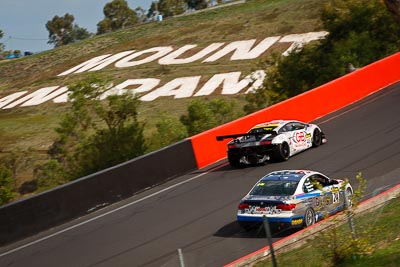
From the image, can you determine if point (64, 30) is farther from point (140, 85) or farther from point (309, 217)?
point (309, 217)

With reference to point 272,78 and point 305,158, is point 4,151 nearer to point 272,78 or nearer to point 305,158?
point 272,78

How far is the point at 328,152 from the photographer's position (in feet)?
69.6

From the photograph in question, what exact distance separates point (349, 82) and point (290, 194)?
54.6 ft

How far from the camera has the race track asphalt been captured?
541 inches

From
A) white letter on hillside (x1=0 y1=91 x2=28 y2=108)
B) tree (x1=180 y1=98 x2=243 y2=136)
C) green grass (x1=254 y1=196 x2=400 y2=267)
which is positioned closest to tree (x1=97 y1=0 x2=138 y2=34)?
white letter on hillside (x1=0 y1=91 x2=28 y2=108)

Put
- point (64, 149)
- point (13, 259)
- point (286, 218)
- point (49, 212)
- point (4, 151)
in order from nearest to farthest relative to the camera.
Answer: point (286, 218)
point (13, 259)
point (49, 212)
point (64, 149)
point (4, 151)

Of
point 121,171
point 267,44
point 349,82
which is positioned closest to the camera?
point 121,171

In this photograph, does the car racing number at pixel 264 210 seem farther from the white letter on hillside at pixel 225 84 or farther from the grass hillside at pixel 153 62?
the white letter on hillside at pixel 225 84

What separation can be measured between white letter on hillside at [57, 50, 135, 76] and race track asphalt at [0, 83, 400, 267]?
39.9 metres

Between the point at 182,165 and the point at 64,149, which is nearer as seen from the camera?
the point at 182,165

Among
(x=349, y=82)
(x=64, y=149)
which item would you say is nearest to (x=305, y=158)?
(x=349, y=82)

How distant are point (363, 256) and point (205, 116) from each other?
2212 centimetres

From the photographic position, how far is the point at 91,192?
19.3 meters

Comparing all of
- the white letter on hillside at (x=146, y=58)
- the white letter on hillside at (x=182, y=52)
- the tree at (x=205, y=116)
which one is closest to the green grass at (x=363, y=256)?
the tree at (x=205, y=116)
